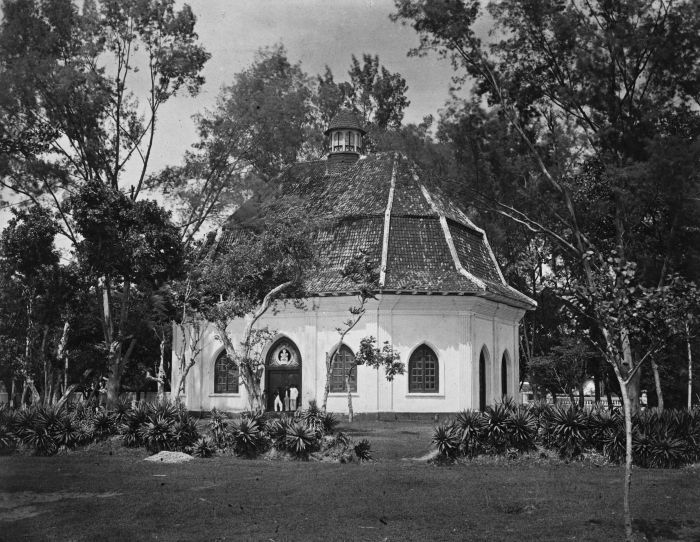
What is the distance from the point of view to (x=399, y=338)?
34.7m

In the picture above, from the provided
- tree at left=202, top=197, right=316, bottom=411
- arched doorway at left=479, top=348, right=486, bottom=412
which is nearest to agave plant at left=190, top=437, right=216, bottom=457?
tree at left=202, top=197, right=316, bottom=411

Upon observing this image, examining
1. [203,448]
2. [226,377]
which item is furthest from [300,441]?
[226,377]

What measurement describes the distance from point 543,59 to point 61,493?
21491mm

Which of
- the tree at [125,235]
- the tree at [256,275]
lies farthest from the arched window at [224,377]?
the tree at [125,235]

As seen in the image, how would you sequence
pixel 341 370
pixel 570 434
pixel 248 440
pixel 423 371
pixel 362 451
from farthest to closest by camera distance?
pixel 341 370 → pixel 423 371 → pixel 248 440 → pixel 362 451 → pixel 570 434

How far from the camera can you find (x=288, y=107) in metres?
35.0

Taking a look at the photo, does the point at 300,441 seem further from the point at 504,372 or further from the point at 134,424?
the point at 504,372

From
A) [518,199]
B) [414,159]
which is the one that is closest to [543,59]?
[518,199]

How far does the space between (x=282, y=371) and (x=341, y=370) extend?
2.82 meters

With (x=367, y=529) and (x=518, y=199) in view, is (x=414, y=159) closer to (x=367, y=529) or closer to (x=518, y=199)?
(x=518, y=199)

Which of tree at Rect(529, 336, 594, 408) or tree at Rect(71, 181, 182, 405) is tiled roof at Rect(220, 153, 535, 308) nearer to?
tree at Rect(529, 336, 594, 408)

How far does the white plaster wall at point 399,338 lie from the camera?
113ft

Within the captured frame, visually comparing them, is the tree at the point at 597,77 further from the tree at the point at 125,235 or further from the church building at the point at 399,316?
the tree at the point at 125,235

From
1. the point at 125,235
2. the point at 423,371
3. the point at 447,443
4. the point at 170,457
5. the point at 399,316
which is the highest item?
the point at 125,235
